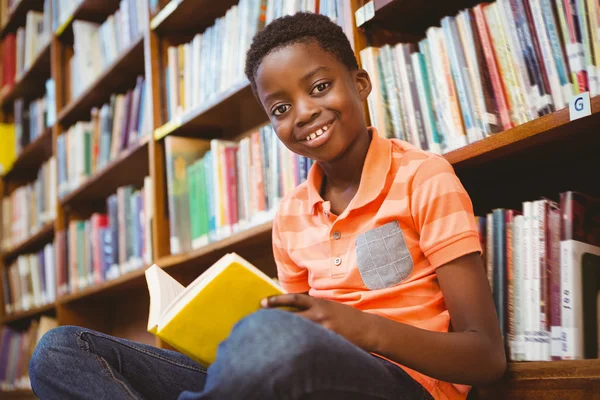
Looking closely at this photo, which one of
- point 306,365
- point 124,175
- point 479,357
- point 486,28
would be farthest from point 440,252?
point 124,175

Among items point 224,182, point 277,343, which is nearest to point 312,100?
point 277,343

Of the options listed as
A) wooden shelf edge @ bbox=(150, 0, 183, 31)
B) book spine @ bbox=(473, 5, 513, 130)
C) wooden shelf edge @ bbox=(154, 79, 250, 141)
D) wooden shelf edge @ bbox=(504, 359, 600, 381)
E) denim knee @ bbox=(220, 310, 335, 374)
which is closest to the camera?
denim knee @ bbox=(220, 310, 335, 374)

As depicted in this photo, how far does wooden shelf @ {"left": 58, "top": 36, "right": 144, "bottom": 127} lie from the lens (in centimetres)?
217

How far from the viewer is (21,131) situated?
10.5 feet

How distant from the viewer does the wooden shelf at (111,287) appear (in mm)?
2037

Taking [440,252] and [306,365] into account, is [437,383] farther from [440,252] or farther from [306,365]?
[306,365]

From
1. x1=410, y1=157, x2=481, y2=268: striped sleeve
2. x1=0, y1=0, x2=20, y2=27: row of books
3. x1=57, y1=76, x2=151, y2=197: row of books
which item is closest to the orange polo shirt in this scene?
x1=410, y1=157, x2=481, y2=268: striped sleeve

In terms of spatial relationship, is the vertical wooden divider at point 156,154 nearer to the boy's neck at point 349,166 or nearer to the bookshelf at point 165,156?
the bookshelf at point 165,156

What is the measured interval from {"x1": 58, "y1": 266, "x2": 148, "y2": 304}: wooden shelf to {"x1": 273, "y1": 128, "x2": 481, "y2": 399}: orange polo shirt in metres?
1.08

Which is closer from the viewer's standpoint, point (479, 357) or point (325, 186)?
point (479, 357)

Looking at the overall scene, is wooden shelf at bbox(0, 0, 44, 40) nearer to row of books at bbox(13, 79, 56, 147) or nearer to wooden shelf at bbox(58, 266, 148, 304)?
row of books at bbox(13, 79, 56, 147)

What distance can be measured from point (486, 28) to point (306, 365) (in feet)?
2.40

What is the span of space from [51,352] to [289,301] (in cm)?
44

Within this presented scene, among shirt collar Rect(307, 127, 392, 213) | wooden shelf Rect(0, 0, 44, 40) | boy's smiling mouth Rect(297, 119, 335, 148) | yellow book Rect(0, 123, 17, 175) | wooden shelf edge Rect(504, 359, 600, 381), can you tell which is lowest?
wooden shelf edge Rect(504, 359, 600, 381)
